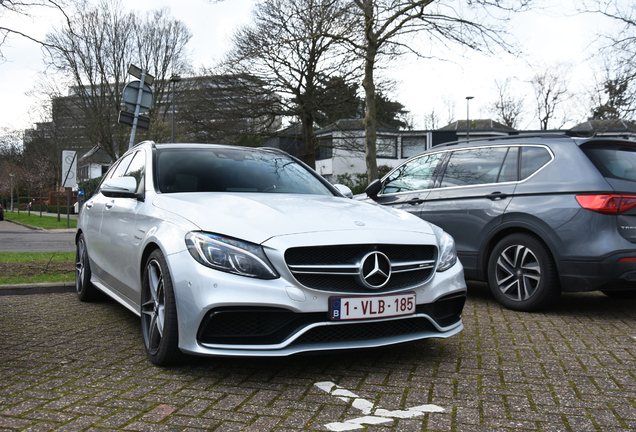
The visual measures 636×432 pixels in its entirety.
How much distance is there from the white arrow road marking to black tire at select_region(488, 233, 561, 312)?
8.91 ft

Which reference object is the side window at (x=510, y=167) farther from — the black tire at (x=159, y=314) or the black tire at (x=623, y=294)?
the black tire at (x=159, y=314)

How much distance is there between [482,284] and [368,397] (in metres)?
4.62

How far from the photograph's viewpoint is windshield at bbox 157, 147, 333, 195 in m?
4.32

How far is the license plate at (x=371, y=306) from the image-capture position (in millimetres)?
3129

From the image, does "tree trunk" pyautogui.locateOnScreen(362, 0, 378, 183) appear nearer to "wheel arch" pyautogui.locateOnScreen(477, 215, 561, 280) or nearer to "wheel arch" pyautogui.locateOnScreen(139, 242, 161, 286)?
"wheel arch" pyautogui.locateOnScreen(477, 215, 561, 280)

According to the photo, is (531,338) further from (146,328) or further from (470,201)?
(146,328)

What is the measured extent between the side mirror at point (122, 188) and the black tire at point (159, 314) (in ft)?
2.36

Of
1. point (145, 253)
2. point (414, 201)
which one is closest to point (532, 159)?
point (414, 201)

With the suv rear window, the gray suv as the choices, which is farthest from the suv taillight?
the suv rear window

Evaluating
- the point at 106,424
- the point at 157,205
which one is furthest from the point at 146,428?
the point at 157,205

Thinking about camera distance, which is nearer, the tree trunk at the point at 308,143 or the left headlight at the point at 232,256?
the left headlight at the point at 232,256

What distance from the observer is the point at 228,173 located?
178 inches

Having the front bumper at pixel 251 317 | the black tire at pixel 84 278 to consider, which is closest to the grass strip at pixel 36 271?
the black tire at pixel 84 278

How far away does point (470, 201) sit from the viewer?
19.5ft
